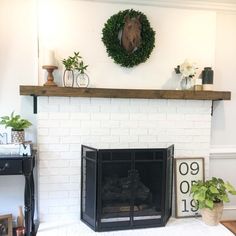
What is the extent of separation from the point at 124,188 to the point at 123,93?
87 centimetres

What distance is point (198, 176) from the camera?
273 centimetres

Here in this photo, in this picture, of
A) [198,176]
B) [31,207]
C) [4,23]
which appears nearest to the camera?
[31,207]

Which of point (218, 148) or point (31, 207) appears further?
point (218, 148)

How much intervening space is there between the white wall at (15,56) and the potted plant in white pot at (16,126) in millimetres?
185

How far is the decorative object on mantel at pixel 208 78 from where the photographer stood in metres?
2.70

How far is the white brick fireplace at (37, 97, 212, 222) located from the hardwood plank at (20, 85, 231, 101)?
9 centimetres

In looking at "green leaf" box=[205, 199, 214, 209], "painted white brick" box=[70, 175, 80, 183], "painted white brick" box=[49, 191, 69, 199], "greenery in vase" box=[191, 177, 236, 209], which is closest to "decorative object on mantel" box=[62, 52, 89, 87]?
"painted white brick" box=[70, 175, 80, 183]

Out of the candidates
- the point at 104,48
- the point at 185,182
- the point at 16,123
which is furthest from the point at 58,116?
the point at 185,182

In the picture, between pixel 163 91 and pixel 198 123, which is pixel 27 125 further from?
pixel 198 123

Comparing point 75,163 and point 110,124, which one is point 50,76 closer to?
point 110,124

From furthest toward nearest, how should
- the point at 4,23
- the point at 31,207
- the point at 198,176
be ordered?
the point at 198,176, the point at 4,23, the point at 31,207

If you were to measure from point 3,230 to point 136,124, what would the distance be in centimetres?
155

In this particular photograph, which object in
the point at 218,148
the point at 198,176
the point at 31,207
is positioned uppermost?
the point at 218,148

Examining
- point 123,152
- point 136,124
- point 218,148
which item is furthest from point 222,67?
point 123,152
